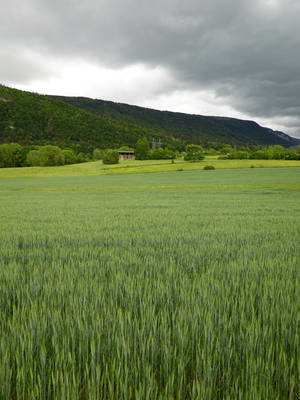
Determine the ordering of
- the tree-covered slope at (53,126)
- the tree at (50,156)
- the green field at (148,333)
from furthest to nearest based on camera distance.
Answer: the tree-covered slope at (53,126) < the tree at (50,156) < the green field at (148,333)

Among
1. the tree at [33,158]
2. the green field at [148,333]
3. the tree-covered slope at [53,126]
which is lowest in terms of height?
the green field at [148,333]

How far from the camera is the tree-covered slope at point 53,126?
132000 mm

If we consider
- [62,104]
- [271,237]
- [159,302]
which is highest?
[62,104]

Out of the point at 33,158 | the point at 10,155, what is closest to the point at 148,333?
the point at 33,158

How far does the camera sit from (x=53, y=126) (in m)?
146

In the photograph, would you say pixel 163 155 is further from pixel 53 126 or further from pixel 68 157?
pixel 53 126

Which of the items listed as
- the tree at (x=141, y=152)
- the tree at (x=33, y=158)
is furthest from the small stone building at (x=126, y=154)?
the tree at (x=33, y=158)

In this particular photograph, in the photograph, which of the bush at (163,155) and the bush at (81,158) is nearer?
the bush at (163,155)

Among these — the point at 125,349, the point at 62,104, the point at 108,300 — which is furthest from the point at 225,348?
the point at 62,104

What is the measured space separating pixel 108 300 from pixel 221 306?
3.60ft

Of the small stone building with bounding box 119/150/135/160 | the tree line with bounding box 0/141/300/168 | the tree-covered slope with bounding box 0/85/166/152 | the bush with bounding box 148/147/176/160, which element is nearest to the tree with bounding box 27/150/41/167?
the tree line with bounding box 0/141/300/168

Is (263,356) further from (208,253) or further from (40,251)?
(40,251)

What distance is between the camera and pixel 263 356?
1.78 meters

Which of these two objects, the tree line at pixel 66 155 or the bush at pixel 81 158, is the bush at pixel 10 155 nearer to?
the tree line at pixel 66 155
